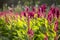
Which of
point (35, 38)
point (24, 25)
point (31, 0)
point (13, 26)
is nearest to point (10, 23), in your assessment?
point (13, 26)

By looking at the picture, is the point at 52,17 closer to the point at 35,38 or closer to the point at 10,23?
the point at 35,38

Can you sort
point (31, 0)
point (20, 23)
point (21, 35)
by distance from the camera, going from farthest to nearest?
1. point (31, 0)
2. point (20, 23)
3. point (21, 35)

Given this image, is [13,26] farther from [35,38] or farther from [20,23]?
[35,38]

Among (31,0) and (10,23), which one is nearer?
(10,23)

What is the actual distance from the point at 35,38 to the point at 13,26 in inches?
27.3

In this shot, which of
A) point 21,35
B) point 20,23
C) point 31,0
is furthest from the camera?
point 31,0

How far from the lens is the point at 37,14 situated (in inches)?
196

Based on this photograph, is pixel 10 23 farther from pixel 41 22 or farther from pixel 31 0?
pixel 31 0

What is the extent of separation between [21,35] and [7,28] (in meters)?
0.70

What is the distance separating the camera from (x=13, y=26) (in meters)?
4.99

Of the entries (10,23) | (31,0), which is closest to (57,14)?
(10,23)

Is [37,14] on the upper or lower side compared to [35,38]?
upper

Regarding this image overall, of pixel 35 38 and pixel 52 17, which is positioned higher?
pixel 52 17

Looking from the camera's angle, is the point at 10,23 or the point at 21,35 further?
the point at 10,23
